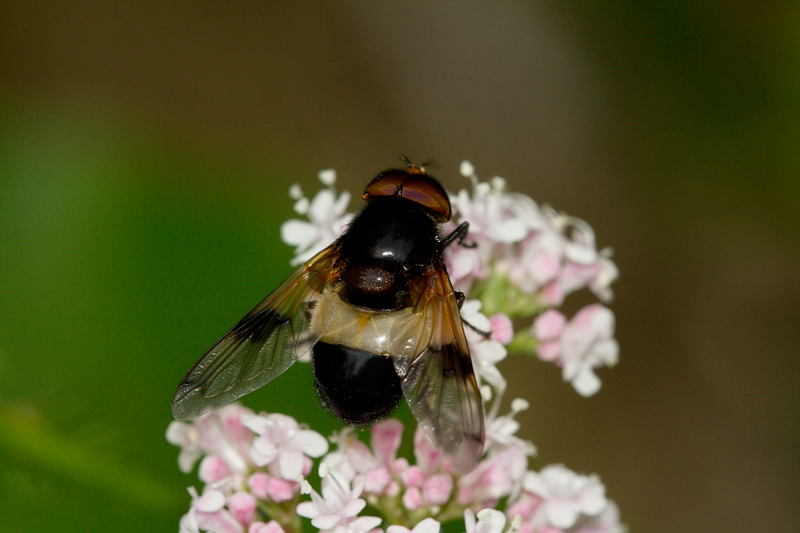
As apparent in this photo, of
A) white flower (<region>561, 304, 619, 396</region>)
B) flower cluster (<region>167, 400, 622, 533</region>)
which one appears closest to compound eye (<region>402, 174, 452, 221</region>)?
flower cluster (<region>167, 400, 622, 533</region>)

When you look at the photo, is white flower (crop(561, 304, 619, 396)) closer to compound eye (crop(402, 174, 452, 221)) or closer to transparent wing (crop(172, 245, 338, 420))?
compound eye (crop(402, 174, 452, 221))

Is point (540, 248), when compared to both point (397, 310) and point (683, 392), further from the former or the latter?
point (683, 392)

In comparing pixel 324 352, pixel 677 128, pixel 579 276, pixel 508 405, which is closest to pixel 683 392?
pixel 508 405

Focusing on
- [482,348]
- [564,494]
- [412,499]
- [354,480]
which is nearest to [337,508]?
[354,480]

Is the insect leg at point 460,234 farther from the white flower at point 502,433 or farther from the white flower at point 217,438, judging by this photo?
the white flower at point 217,438

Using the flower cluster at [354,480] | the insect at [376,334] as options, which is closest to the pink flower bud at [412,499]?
the flower cluster at [354,480]
